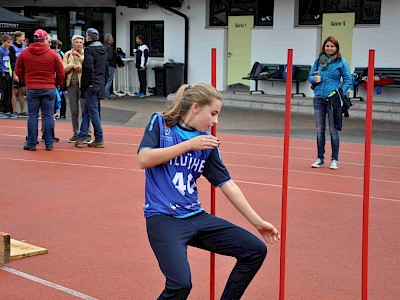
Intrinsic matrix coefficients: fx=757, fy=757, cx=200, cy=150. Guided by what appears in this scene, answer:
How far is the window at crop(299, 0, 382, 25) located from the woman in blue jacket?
9676 mm

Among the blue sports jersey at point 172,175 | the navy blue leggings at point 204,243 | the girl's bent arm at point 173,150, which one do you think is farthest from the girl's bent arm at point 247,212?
the girl's bent arm at point 173,150

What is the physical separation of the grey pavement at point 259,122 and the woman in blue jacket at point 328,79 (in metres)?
3.78

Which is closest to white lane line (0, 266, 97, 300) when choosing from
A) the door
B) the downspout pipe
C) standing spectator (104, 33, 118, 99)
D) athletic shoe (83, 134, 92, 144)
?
athletic shoe (83, 134, 92, 144)

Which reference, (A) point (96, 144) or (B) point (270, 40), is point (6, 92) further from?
(B) point (270, 40)

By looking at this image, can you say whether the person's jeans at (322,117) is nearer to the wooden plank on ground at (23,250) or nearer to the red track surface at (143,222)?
the red track surface at (143,222)

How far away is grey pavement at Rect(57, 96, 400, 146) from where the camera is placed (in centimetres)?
1588

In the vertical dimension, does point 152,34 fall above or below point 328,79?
above

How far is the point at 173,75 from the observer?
950 inches

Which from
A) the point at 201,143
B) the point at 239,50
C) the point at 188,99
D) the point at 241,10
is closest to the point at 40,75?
the point at 188,99

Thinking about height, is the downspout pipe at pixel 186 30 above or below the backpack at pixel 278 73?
above

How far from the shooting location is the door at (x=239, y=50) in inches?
898

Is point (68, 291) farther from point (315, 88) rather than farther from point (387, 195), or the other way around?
point (315, 88)

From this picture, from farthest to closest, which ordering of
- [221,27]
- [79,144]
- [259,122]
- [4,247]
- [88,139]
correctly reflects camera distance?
[221,27] < [259,122] < [88,139] < [79,144] < [4,247]

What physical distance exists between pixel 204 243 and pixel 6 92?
555 inches
